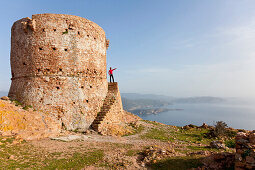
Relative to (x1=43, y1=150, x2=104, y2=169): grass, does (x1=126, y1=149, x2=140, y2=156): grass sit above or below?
below

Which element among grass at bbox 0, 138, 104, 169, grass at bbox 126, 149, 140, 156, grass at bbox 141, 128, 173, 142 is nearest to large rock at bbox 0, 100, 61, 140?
grass at bbox 0, 138, 104, 169

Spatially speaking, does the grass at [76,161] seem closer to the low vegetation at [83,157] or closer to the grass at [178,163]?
the low vegetation at [83,157]

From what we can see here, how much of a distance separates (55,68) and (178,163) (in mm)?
13436

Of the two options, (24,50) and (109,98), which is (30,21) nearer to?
(24,50)

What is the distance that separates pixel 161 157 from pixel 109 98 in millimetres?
10099

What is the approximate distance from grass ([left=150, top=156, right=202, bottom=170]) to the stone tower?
346 inches

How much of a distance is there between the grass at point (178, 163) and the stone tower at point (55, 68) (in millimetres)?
8788

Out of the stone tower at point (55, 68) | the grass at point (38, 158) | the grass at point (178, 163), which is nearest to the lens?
the grass at point (38, 158)

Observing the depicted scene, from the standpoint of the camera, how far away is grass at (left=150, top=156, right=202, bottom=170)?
695 centimetres

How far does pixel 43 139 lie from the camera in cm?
1017

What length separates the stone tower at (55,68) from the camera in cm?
1319

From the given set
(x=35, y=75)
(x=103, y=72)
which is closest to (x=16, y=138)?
(x=35, y=75)

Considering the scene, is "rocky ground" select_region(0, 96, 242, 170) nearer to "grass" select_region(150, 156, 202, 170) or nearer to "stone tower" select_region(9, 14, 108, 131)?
"grass" select_region(150, 156, 202, 170)

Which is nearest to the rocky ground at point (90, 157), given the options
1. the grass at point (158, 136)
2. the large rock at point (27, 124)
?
the large rock at point (27, 124)
